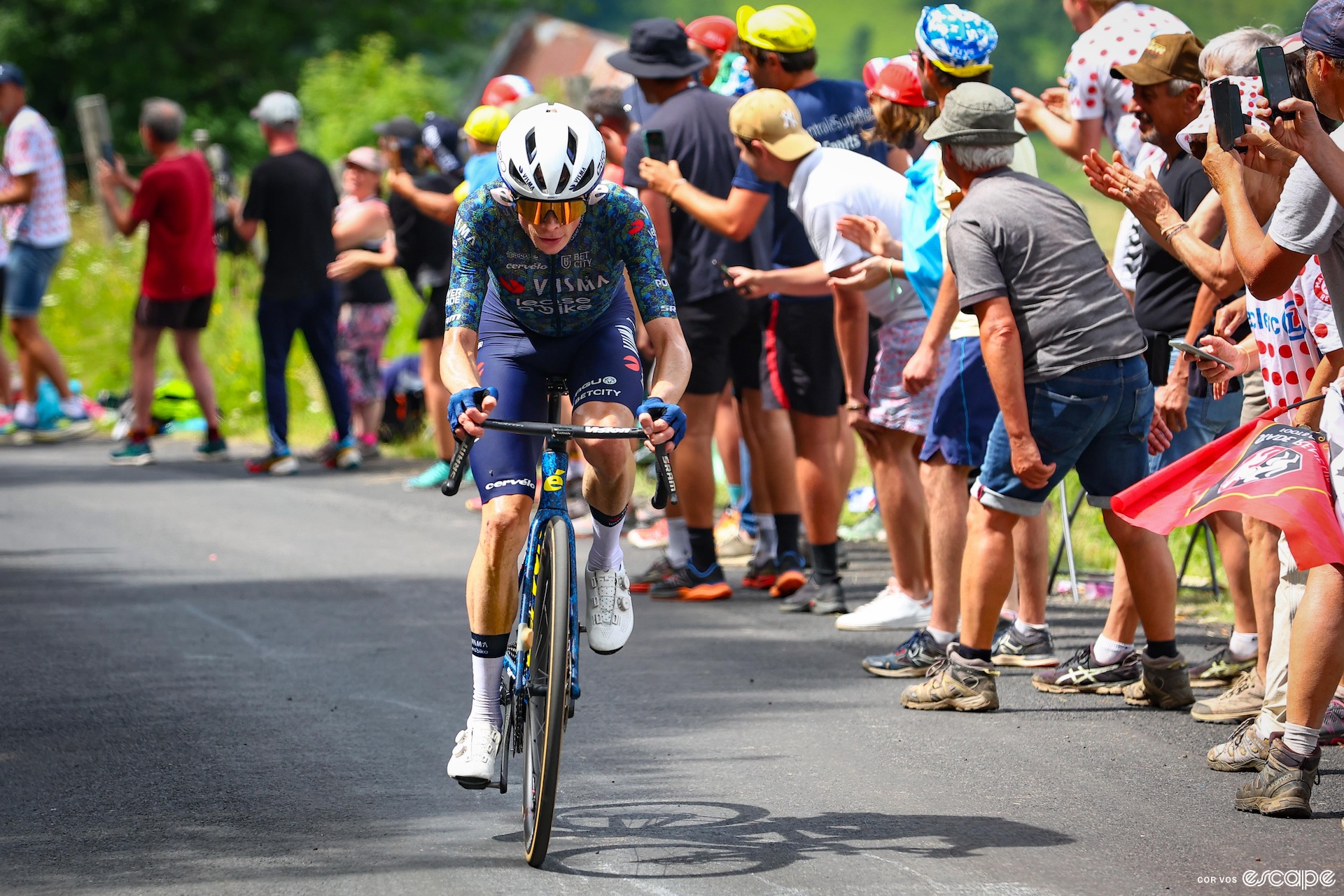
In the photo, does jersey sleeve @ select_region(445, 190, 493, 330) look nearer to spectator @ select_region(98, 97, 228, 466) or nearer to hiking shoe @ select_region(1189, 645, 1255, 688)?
hiking shoe @ select_region(1189, 645, 1255, 688)

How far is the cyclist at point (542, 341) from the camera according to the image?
16.5 ft

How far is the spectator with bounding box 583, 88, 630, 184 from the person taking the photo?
970 cm

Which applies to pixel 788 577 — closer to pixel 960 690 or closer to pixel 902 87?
pixel 960 690

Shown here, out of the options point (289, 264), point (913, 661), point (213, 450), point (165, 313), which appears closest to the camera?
point (913, 661)

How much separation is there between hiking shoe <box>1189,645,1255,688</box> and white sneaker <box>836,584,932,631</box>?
58.1 inches

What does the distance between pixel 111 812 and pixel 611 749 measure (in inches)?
65.8

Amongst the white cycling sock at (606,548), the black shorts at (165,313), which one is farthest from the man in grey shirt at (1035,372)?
the black shorts at (165,313)

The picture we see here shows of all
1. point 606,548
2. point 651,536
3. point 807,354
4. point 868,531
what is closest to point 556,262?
point 606,548

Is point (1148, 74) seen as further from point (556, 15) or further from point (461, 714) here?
point (556, 15)

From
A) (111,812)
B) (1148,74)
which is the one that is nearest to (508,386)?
(111,812)

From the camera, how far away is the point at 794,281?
8164mm

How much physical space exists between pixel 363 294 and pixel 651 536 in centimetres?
427

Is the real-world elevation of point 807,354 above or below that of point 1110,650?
above

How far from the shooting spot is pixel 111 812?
5254mm
